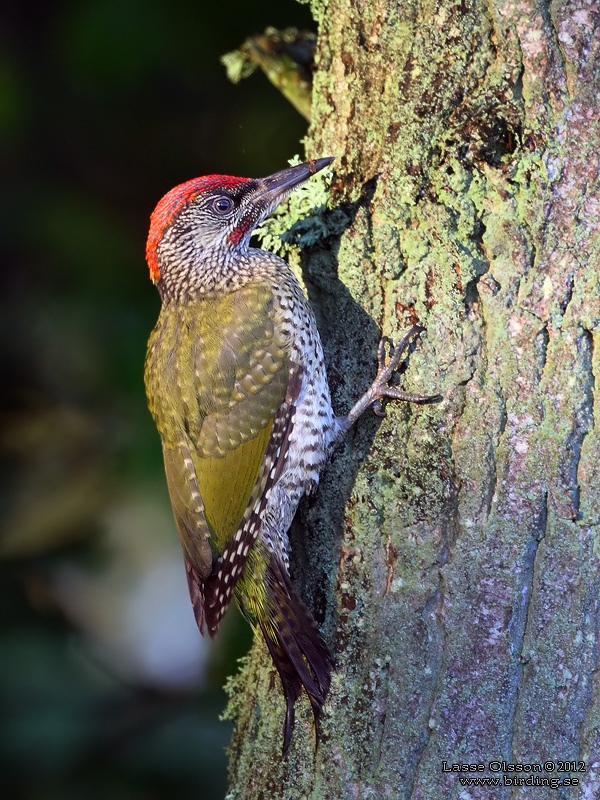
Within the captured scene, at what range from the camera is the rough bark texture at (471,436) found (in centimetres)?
192

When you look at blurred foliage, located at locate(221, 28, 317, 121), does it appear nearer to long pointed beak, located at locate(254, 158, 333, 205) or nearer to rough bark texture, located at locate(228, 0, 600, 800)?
long pointed beak, located at locate(254, 158, 333, 205)

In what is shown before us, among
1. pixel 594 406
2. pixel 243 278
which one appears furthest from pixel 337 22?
pixel 594 406

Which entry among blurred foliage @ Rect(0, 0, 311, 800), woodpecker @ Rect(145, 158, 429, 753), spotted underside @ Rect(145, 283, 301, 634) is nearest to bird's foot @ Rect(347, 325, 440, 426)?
woodpecker @ Rect(145, 158, 429, 753)

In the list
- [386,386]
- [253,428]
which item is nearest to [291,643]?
[253,428]

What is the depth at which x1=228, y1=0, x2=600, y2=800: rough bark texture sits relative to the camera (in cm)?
192

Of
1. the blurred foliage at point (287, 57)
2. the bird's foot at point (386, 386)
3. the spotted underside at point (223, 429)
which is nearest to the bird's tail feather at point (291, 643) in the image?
the spotted underside at point (223, 429)

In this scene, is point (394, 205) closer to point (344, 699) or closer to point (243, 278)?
point (243, 278)

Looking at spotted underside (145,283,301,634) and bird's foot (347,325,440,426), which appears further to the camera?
spotted underside (145,283,301,634)

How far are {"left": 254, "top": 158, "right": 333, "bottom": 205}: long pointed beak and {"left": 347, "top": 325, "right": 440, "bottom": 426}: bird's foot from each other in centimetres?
54

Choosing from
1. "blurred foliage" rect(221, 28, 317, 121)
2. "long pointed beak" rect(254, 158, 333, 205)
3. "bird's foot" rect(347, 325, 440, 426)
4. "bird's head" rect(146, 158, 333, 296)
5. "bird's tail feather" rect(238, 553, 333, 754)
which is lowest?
"bird's tail feather" rect(238, 553, 333, 754)

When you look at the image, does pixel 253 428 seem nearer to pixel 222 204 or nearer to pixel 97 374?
pixel 222 204

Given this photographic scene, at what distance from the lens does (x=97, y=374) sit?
3789 mm

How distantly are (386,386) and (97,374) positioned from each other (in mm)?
1963

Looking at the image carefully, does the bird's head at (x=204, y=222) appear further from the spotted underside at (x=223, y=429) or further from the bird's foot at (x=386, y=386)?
the bird's foot at (x=386, y=386)
